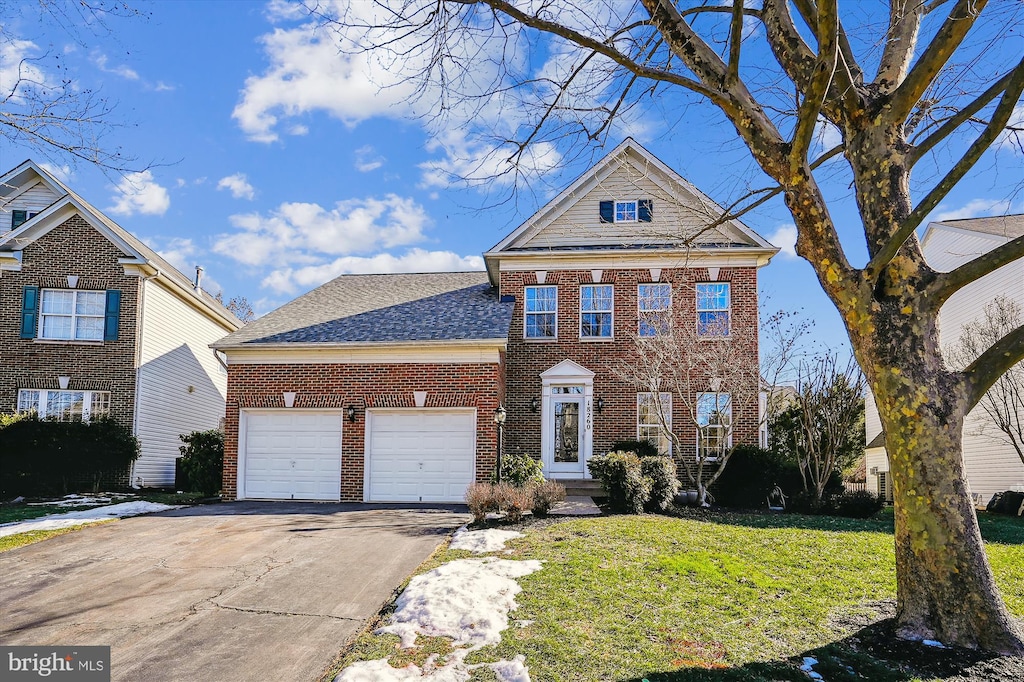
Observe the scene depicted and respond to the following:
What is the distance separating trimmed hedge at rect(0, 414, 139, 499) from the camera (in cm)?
1791

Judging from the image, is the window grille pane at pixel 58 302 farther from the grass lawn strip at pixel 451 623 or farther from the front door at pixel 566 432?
the grass lawn strip at pixel 451 623

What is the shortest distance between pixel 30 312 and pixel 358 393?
10120 millimetres

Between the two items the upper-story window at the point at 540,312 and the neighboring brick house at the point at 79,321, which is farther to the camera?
the neighboring brick house at the point at 79,321

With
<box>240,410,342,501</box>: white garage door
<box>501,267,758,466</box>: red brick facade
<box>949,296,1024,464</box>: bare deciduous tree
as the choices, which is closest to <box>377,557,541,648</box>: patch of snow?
<box>240,410,342,501</box>: white garage door

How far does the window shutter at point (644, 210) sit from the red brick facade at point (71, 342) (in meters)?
13.7

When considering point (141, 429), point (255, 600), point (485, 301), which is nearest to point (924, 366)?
point (255, 600)

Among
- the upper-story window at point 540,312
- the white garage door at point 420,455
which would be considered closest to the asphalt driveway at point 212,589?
the white garage door at point 420,455

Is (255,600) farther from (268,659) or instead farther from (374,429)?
(374,429)

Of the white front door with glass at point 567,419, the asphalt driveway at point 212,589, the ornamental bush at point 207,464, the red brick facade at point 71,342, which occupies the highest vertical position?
the red brick facade at point 71,342

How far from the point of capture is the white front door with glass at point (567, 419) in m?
18.9

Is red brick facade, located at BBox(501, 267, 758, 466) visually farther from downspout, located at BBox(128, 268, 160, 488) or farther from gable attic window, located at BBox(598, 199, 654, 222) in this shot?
downspout, located at BBox(128, 268, 160, 488)

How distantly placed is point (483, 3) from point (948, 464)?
18.0 feet

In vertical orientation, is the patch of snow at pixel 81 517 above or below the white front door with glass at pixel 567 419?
below

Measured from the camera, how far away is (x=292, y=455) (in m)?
16.9
